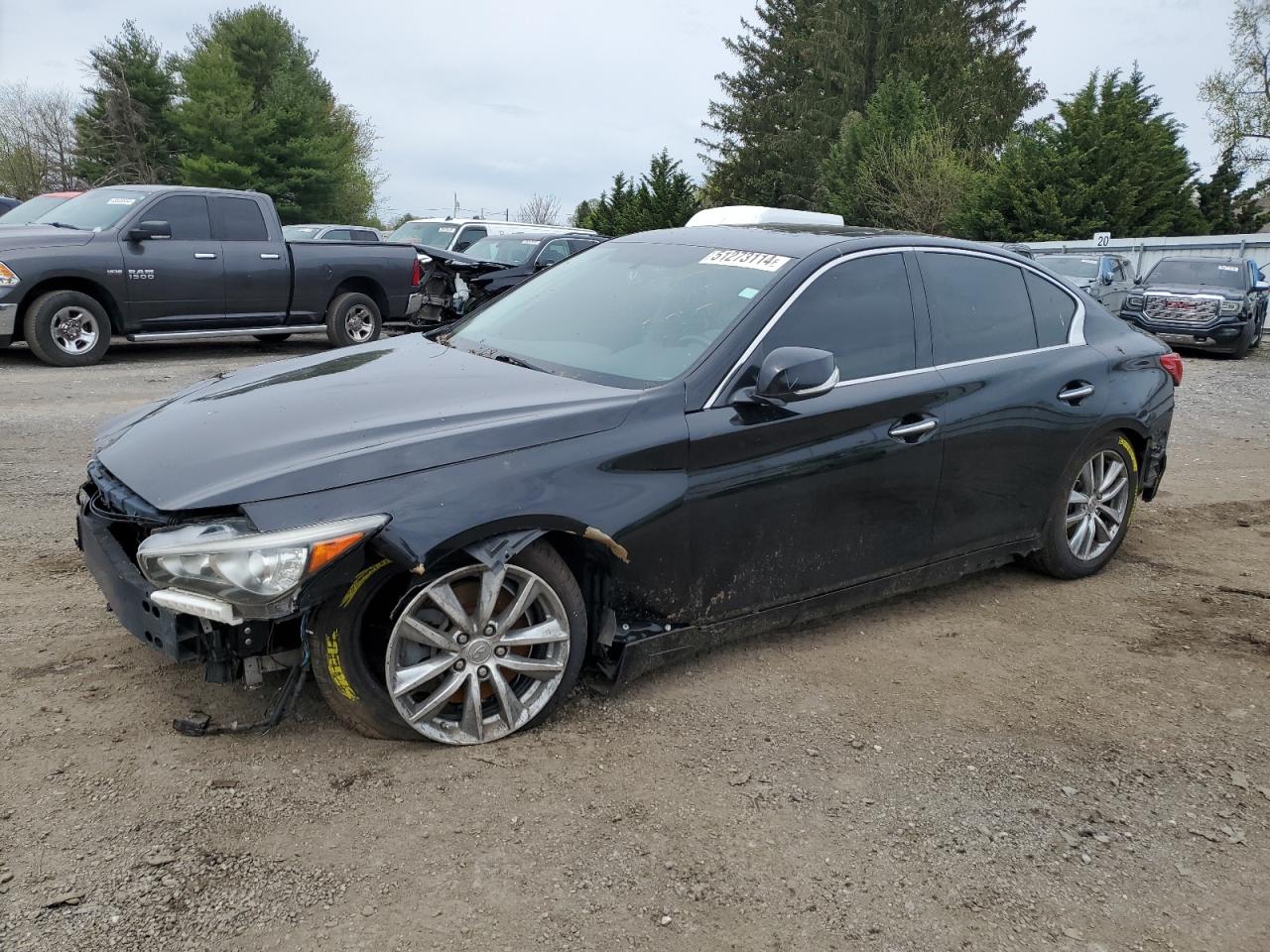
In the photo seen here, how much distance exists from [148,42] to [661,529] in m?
53.3

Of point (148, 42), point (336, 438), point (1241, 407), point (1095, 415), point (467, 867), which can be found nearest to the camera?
point (467, 867)

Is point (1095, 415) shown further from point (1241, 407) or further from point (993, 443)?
point (1241, 407)

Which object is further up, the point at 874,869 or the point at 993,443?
the point at 993,443

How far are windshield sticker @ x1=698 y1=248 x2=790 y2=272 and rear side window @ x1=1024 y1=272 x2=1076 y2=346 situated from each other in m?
1.47

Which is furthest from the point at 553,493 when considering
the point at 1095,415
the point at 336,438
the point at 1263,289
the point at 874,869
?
the point at 1263,289

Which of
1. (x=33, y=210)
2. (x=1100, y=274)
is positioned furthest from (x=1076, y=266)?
(x=33, y=210)

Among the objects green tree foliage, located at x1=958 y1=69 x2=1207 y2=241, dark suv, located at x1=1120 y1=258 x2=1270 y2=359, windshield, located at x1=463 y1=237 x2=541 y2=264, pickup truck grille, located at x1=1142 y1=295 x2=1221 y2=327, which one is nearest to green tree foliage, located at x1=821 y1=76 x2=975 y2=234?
green tree foliage, located at x1=958 y1=69 x2=1207 y2=241

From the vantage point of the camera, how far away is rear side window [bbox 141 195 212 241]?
37.7ft

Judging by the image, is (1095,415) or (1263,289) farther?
(1263,289)

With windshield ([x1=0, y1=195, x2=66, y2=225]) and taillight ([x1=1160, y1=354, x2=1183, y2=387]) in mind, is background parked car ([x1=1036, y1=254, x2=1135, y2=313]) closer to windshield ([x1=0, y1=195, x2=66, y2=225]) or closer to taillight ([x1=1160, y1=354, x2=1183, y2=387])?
taillight ([x1=1160, y1=354, x2=1183, y2=387])

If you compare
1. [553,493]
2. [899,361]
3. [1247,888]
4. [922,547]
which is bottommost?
[1247,888]

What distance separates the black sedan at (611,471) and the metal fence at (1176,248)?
1999 cm

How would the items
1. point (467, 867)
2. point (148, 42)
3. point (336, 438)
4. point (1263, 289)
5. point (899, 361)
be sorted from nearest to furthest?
point (467, 867) → point (336, 438) → point (899, 361) → point (1263, 289) → point (148, 42)

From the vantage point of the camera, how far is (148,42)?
47.7m
